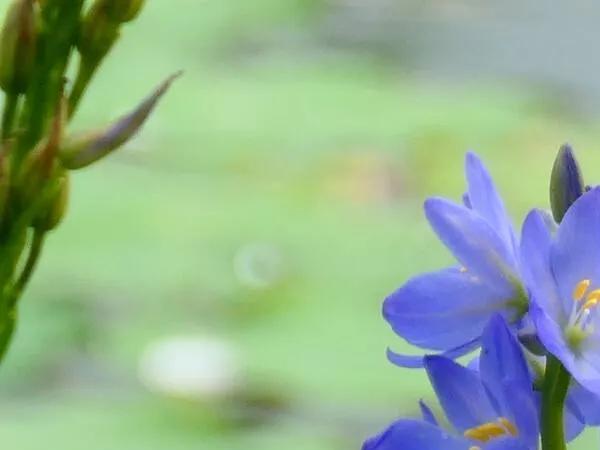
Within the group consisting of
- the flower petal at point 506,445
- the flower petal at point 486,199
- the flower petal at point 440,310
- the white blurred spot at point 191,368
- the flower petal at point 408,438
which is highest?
the flower petal at point 486,199

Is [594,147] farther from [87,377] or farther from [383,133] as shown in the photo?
[87,377]

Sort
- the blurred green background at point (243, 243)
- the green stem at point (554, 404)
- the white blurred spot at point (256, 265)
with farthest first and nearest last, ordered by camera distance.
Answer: the white blurred spot at point (256, 265), the blurred green background at point (243, 243), the green stem at point (554, 404)

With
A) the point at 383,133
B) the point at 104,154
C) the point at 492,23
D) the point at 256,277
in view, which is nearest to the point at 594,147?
the point at 383,133

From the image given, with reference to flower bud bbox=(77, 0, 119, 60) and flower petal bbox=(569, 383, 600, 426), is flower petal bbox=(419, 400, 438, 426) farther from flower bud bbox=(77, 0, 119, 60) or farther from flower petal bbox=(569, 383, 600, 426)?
flower bud bbox=(77, 0, 119, 60)

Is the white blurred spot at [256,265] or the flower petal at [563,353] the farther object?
the white blurred spot at [256,265]

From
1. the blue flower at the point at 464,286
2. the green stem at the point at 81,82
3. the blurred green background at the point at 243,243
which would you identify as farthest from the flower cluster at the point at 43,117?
the blurred green background at the point at 243,243

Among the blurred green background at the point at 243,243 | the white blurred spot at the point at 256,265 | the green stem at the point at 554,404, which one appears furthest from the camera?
the white blurred spot at the point at 256,265

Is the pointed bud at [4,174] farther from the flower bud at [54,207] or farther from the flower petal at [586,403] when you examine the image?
the flower petal at [586,403]
